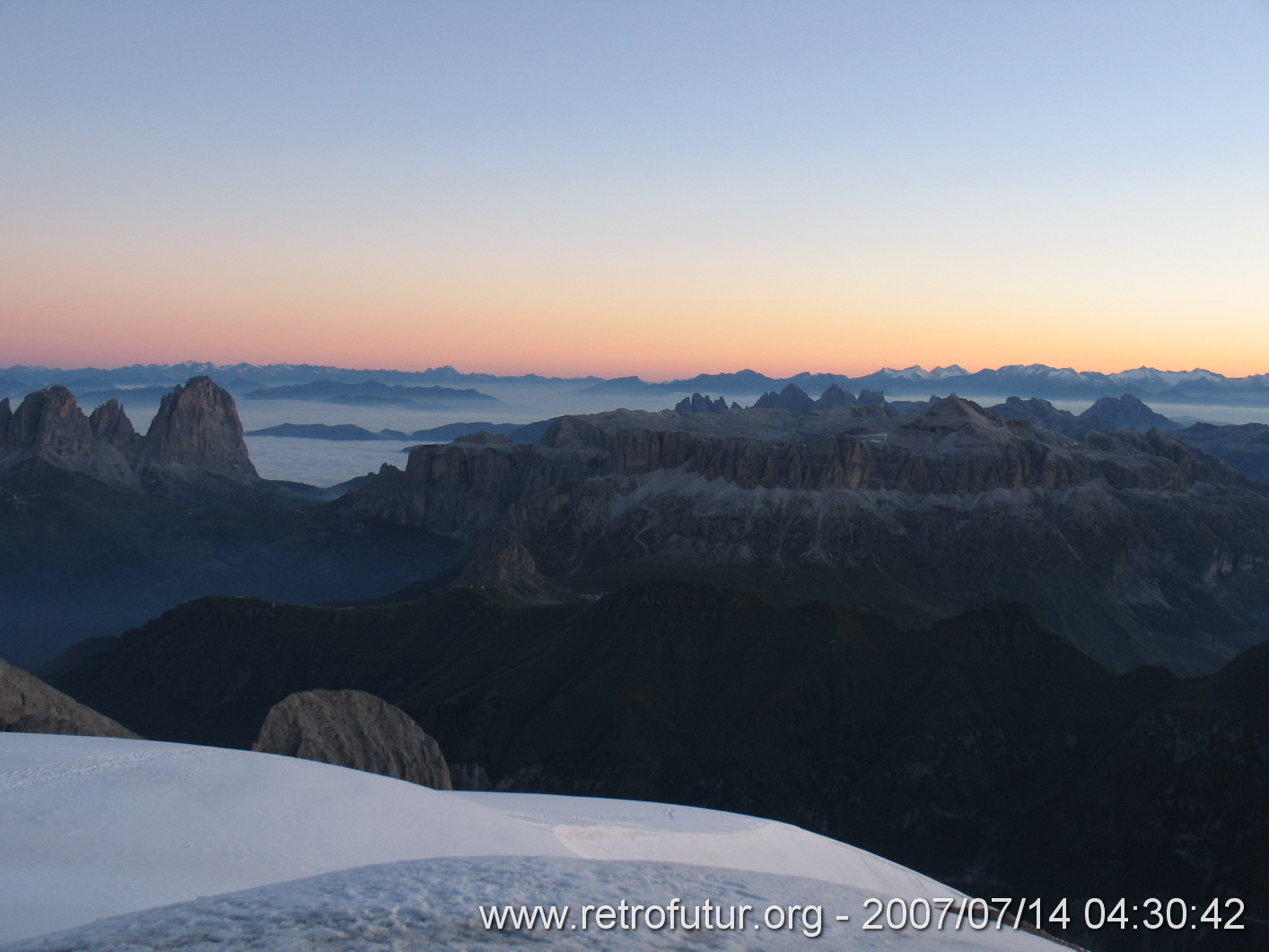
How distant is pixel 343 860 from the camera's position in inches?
1442

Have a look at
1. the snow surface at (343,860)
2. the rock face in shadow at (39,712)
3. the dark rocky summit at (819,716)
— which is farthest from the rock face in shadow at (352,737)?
the dark rocky summit at (819,716)

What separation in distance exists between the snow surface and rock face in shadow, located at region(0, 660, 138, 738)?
18842 mm

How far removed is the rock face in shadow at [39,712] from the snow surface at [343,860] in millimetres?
18842

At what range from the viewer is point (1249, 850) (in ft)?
319

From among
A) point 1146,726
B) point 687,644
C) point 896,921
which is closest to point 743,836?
point 896,921

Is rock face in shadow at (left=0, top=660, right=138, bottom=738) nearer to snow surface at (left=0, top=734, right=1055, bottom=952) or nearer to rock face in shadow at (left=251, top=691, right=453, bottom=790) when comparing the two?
rock face in shadow at (left=251, top=691, right=453, bottom=790)

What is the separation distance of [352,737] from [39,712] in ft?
75.6

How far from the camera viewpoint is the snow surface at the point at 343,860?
2141 cm

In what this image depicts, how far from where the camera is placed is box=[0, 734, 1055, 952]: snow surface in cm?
2141
